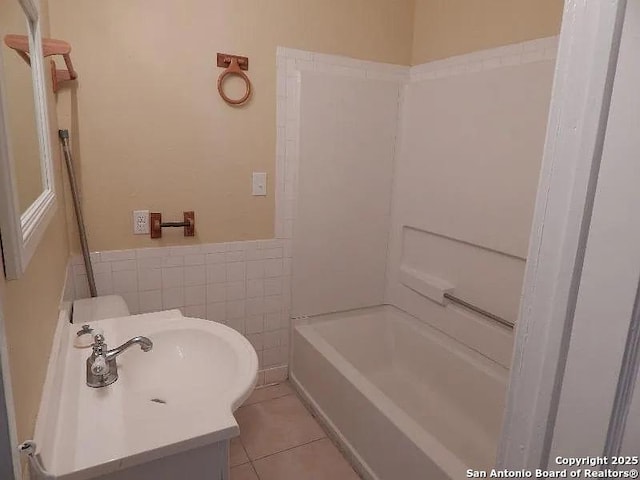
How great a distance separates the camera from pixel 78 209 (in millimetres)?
1772

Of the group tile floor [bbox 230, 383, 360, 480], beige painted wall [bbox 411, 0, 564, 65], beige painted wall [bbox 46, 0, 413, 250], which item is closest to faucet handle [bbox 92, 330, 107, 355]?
beige painted wall [bbox 46, 0, 413, 250]

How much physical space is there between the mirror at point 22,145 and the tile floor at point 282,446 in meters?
1.43

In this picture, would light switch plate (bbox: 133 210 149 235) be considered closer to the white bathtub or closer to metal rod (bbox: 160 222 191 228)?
metal rod (bbox: 160 222 191 228)

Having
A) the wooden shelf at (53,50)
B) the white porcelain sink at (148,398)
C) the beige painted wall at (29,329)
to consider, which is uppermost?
the wooden shelf at (53,50)

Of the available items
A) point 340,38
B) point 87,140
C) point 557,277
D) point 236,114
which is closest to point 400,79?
point 340,38

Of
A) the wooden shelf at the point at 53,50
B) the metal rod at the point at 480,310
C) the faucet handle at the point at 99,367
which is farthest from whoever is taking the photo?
the metal rod at the point at 480,310

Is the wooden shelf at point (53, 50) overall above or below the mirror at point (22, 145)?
above

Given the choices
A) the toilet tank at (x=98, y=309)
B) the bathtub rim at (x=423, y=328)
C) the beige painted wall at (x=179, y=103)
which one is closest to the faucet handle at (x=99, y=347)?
the toilet tank at (x=98, y=309)

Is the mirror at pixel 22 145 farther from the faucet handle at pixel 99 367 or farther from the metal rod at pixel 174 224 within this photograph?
the metal rod at pixel 174 224

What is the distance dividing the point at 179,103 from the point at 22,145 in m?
1.19

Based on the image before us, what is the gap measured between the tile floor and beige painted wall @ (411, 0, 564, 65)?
7.02ft

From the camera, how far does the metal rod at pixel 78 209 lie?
1.69 metres

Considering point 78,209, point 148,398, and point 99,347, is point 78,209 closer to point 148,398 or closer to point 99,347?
point 99,347

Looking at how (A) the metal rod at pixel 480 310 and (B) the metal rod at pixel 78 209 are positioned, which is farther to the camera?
(A) the metal rod at pixel 480 310
